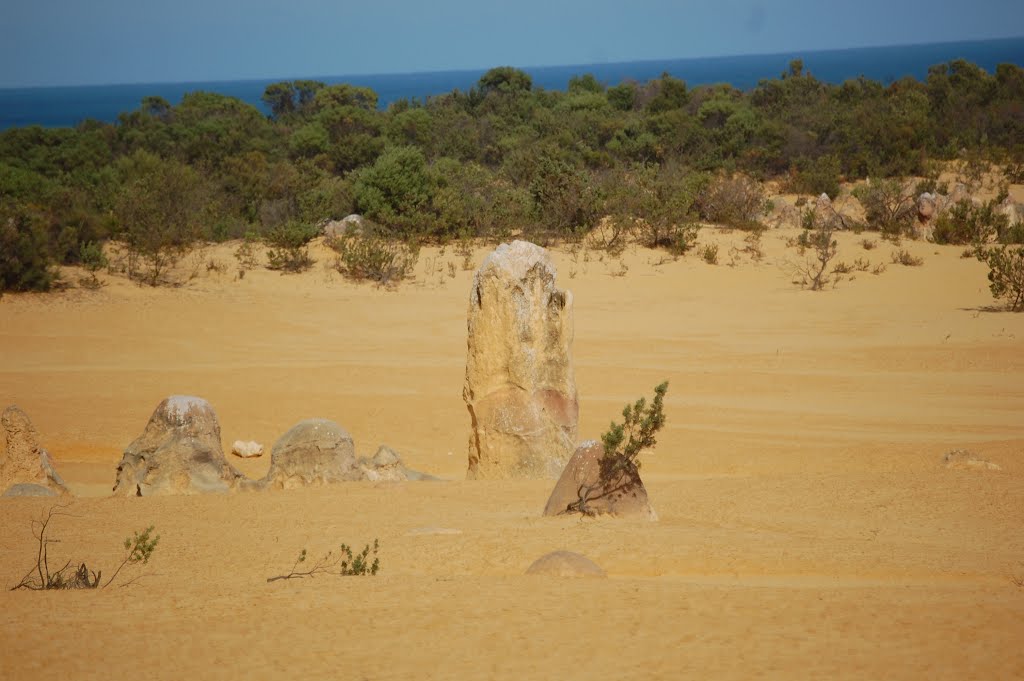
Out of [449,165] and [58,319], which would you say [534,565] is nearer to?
[58,319]

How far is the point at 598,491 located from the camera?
320 inches

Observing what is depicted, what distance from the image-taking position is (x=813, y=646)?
520 cm

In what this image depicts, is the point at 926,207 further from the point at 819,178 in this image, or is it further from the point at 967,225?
the point at 819,178

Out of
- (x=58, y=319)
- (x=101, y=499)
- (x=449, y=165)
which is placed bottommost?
(x=101, y=499)

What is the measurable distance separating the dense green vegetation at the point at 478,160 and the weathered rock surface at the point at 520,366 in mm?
12262

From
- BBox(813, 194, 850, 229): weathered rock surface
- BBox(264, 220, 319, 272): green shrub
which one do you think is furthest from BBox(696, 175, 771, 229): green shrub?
BBox(264, 220, 319, 272): green shrub

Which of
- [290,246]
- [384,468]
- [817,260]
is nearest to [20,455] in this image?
[384,468]

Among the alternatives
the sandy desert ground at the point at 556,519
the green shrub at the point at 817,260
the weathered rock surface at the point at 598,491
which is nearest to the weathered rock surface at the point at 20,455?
the sandy desert ground at the point at 556,519

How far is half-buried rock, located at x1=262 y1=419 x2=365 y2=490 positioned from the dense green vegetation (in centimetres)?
1177

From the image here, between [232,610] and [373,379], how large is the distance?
9117mm

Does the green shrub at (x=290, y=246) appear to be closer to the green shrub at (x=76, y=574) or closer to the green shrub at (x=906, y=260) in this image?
the green shrub at (x=906, y=260)

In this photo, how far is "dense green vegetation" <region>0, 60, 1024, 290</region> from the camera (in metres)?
23.1

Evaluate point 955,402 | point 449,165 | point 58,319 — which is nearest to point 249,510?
point 955,402

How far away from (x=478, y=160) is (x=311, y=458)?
85.0 feet
